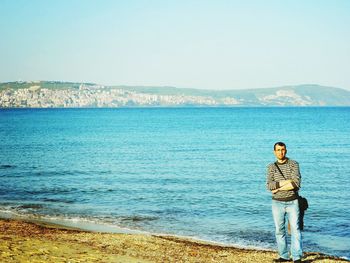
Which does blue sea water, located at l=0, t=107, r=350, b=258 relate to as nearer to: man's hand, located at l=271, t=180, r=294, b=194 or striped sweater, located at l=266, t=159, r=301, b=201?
striped sweater, located at l=266, t=159, r=301, b=201

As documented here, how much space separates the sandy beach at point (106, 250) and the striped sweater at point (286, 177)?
8.57 feet

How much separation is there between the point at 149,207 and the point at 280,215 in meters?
12.0

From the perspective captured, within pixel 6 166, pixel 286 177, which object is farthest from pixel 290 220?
pixel 6 166

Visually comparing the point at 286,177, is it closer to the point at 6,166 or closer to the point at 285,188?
A: the point at 285,188

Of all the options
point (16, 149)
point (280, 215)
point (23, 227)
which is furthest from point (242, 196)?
point (16, 149)

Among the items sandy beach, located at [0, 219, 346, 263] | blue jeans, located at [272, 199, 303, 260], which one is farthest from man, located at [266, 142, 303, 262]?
sandy beach, located at [0, 219, 346, 263]

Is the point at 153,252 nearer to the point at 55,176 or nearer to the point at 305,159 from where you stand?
the point at 55,176

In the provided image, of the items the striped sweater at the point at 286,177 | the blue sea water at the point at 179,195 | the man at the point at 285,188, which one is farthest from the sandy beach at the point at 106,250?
the blue sea water at the point at 179,195

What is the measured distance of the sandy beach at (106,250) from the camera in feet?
34.8

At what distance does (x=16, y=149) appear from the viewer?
167ft

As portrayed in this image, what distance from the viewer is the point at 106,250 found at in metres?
11.9

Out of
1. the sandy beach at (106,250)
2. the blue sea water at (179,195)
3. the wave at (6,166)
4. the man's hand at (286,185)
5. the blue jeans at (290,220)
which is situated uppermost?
the man's hand at (286,185)

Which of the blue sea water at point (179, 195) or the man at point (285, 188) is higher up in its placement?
the man at point (285, 188)

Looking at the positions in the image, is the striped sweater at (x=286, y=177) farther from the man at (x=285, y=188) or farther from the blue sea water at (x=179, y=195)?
the blue sea water at (x=179, y=195)
